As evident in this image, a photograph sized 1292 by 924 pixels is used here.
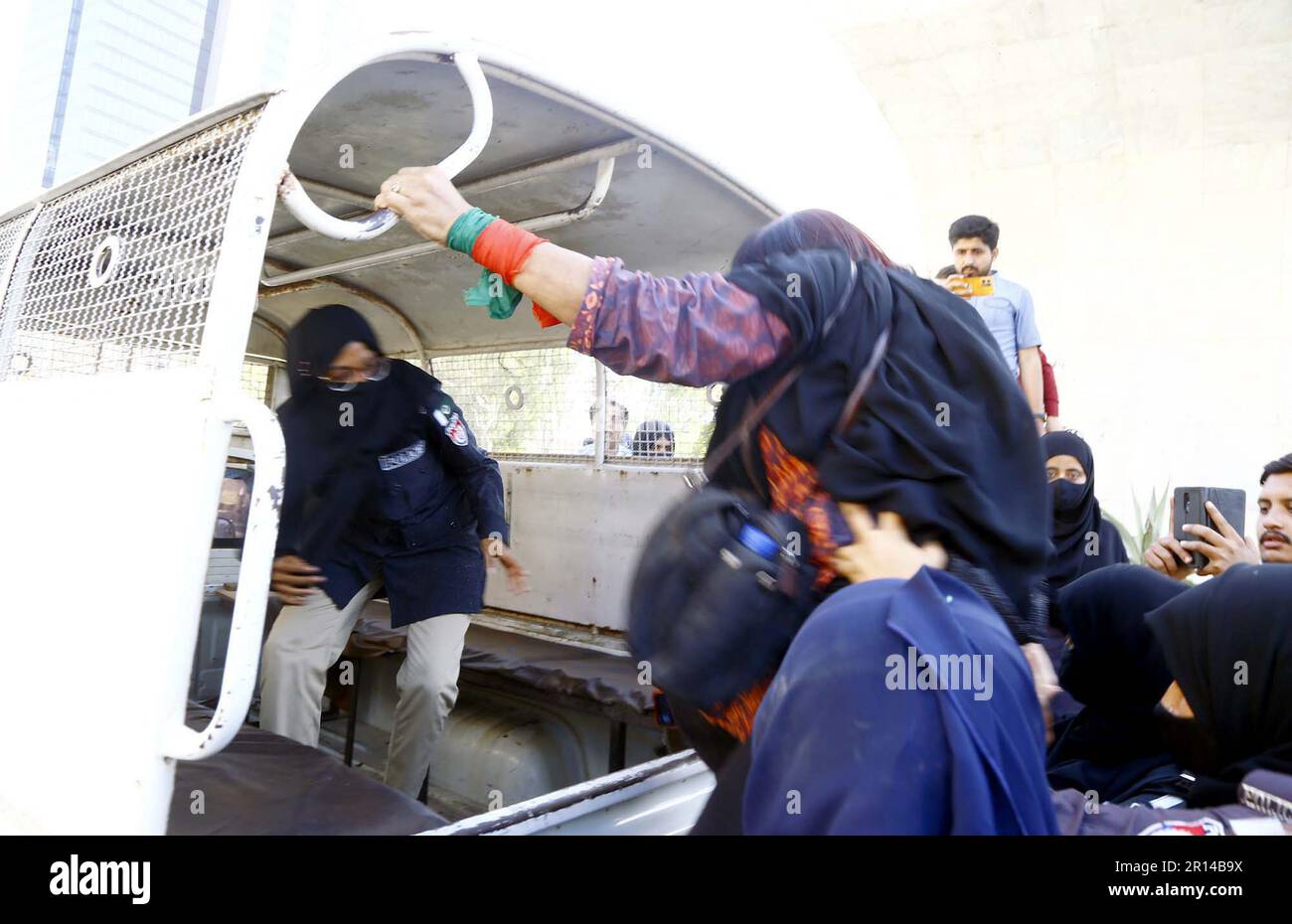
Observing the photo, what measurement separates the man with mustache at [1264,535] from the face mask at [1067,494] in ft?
2.26

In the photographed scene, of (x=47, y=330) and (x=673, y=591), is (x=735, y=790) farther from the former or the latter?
(x=47, y=330)

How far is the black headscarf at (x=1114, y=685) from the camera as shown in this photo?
2291 mm

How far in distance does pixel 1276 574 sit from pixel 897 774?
1.65 m

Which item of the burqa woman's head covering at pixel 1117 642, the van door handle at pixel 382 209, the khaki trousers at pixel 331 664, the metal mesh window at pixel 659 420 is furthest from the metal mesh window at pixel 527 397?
the burqa woman's head covering at pixel 1117 642

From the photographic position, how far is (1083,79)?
8.55 m

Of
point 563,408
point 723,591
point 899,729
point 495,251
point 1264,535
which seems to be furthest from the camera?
point 563,408

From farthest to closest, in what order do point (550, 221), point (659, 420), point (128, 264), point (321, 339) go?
point (659, 420), point (550, 221), point (321, 339), point (128, 264)

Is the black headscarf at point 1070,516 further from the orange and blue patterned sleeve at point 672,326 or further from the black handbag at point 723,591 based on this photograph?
the orange and blue patterned sleeve at point 672,326

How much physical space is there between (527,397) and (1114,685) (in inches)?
121

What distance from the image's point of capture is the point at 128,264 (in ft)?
6.24

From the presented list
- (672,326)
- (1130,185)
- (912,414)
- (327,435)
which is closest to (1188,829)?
(912,414)

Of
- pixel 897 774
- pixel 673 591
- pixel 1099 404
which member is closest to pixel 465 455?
pixel 673 591

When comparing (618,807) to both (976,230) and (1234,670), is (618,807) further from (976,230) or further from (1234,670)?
(976,230)

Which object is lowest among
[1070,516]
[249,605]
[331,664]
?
[331,664]
